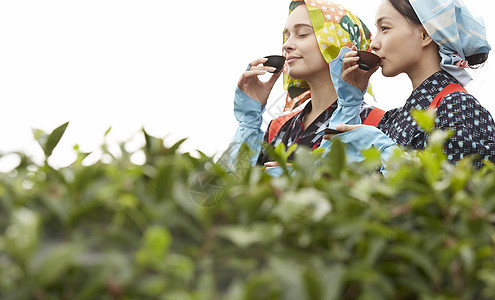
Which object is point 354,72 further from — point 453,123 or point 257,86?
point 257,86

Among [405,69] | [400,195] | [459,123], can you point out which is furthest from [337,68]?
[400,195]

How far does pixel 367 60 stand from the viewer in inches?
62.8

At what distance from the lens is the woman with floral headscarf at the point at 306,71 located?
1823mm

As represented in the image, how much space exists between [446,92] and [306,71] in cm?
50

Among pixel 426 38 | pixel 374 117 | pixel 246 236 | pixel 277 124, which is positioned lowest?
pixel 277 124

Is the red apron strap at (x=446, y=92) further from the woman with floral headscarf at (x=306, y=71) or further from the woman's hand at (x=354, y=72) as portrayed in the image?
the woman with floral headscarf at (x=306, y=71)

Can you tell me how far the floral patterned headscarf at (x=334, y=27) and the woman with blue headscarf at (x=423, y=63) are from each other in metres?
0.11

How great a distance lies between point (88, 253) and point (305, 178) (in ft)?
0.56

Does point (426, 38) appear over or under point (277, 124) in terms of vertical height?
over

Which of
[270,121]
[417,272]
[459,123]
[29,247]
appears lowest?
[270,121]

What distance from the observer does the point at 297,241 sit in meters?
0.37

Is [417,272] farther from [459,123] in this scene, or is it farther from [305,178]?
[459,123]

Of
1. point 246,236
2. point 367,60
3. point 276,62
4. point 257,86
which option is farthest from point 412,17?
point 246,236

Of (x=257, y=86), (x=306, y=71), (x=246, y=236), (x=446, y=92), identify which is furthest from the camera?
(x=257, y=86)
